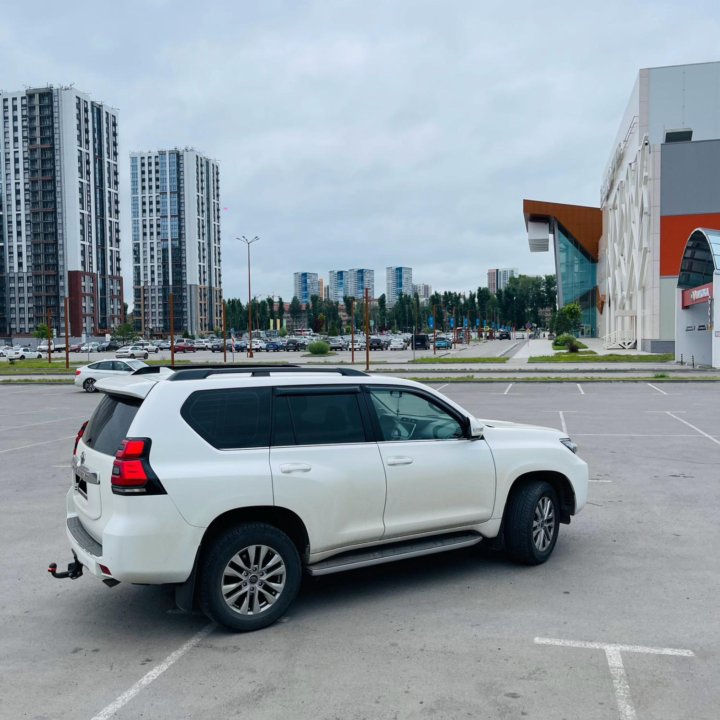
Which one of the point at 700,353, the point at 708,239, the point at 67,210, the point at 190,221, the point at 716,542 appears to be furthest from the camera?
the point at 190,221

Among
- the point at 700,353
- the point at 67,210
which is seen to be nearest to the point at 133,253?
the point at 67,210

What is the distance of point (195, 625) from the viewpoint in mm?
5094

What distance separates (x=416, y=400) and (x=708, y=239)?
3241 cm

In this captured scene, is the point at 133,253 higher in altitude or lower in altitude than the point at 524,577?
higher

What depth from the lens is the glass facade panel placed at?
9600cm

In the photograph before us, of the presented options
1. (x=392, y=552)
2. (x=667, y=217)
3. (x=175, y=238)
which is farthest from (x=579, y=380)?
(x=175, y=238)

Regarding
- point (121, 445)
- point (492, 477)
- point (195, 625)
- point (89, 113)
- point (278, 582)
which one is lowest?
point (195, 625)

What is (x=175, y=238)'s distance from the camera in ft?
579

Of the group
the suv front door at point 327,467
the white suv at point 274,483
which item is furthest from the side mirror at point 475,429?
the suv front door at point 327,467

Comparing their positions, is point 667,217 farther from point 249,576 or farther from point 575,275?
point 249,576

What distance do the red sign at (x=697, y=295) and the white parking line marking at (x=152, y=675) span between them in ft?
109

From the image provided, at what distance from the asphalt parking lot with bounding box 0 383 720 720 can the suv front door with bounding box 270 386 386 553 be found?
0.65m

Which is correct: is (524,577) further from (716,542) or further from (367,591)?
(716,542)

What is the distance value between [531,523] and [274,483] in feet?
7.98
